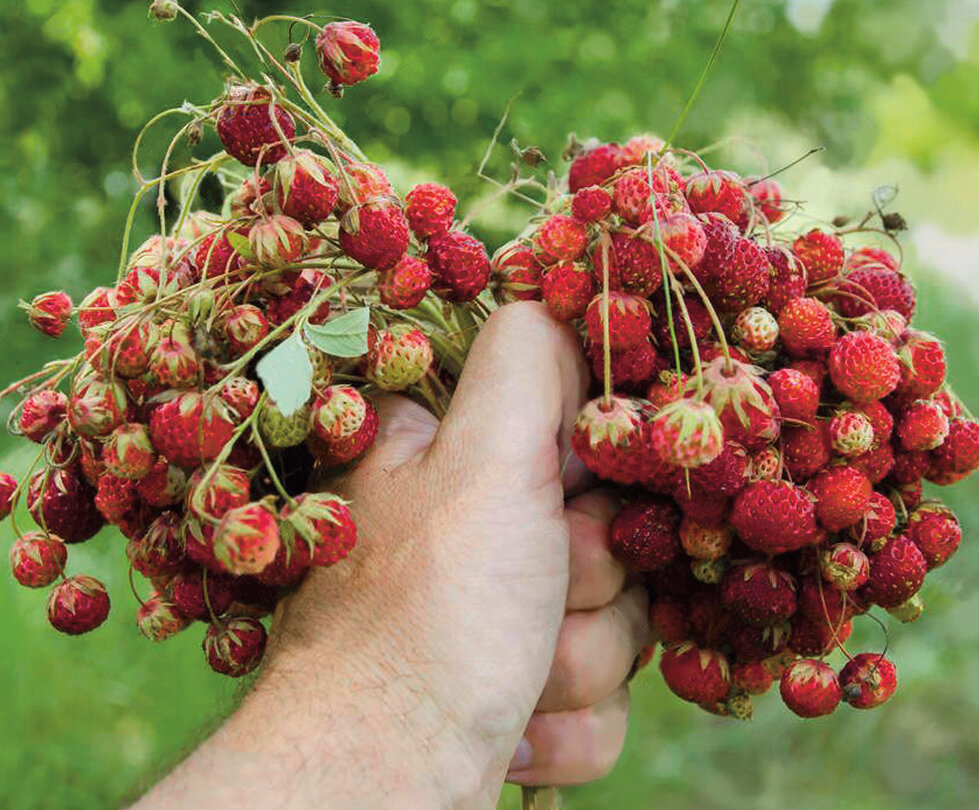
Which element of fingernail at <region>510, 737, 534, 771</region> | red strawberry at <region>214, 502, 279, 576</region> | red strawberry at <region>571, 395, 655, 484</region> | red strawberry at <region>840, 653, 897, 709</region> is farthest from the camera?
fingernail at <region>510, 737, 534, 771</region>

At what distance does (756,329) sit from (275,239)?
0.33m

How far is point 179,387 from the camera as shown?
2.10ft

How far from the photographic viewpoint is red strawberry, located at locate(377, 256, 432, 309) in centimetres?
69

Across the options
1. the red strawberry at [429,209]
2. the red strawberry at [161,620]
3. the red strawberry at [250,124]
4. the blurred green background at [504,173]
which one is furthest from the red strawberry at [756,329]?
the blurred green background at [504,173]

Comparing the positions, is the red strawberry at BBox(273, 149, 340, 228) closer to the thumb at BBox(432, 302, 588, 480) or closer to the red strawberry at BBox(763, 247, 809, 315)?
the thumb at BBox(432, 302, 588, 480)

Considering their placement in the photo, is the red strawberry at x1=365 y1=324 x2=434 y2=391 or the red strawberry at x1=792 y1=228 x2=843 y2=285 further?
the red strawberry at x1=792 y1=228 x2=843 y2=285

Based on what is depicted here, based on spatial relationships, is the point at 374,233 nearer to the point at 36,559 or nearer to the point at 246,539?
the point at 246,539

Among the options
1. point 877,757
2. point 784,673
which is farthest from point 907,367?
point 877,757

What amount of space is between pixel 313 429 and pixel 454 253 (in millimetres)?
165

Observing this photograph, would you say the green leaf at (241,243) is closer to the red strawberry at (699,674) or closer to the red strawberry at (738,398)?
the red strawberry at (738,398)

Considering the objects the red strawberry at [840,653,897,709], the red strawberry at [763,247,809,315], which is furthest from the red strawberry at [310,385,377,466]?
the red strawberry at [840,653,897,709]

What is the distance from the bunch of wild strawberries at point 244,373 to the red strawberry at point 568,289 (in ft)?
0.16

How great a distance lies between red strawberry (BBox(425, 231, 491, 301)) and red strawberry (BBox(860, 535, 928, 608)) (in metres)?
0.36

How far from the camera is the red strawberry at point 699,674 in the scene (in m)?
0.82
